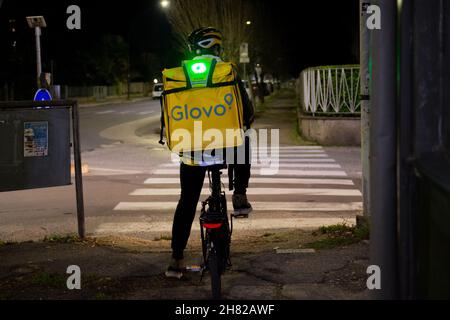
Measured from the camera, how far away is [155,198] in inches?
431

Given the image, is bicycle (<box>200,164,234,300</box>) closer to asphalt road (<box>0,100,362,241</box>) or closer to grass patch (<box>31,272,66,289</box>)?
grass patch (<box>31,272,66,289</box>)

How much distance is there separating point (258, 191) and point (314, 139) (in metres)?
8.90

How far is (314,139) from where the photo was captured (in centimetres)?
2002

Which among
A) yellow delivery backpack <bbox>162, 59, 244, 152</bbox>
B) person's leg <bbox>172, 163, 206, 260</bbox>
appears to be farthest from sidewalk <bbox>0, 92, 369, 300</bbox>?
yellow delivery backpack <bbox>162, 59, 244, 152</bbox>

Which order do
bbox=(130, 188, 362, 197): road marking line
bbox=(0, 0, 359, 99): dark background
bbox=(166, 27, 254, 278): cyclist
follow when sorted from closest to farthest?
bbox=(166, 27, 254, 278): cyclist → bbox=(130, 188, 362, 197): road marking line → bbox=(0, 0, 359, 99): dark background

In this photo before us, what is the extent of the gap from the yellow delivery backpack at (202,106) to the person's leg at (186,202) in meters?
0.39

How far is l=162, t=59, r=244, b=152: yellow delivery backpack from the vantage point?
4379mm

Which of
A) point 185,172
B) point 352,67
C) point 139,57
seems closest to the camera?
point 185,172

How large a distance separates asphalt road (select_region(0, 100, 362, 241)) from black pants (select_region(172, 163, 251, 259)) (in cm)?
329

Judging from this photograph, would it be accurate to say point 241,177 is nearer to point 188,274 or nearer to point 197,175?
point 197,175

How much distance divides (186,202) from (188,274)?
1.97ft

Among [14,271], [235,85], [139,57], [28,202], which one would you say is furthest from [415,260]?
[139,57]

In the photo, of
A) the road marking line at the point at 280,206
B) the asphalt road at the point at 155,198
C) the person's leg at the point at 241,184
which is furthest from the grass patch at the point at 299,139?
the person's leg at the point at 241,184

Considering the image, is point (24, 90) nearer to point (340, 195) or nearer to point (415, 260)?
point (340, 195)
